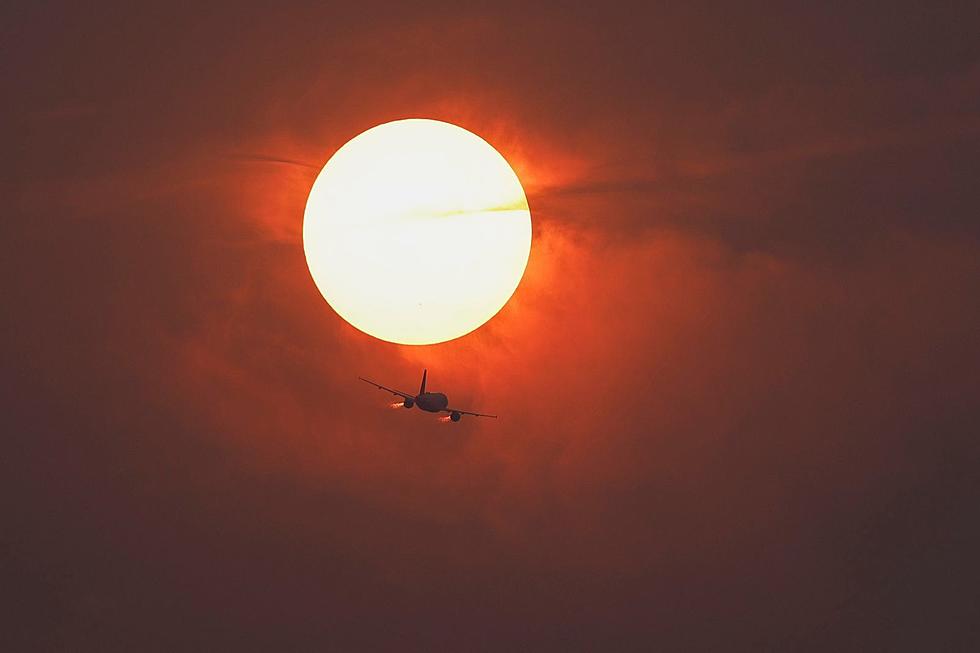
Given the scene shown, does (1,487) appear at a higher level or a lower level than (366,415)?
lower

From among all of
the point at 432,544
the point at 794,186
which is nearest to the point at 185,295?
the point at 432,544

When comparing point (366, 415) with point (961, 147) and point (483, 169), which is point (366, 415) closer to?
point (483, 169)

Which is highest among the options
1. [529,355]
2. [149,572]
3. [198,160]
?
[198,160]

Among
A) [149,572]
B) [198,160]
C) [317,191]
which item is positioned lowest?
[149,572]

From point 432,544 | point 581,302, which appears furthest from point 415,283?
point 432,544

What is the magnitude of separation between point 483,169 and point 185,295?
0.79 m

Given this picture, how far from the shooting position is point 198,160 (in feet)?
7.24

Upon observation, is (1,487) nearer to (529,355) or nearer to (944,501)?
(529,355)

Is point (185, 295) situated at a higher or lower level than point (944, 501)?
higher

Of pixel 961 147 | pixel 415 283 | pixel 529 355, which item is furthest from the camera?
pixel 529 355

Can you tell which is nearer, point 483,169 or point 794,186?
point 483,169

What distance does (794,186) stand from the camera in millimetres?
2172

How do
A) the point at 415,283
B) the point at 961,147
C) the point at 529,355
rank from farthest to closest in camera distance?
the point at 529,355 < the point at 961,147 < the point at 415,283

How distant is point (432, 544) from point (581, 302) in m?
0.62
